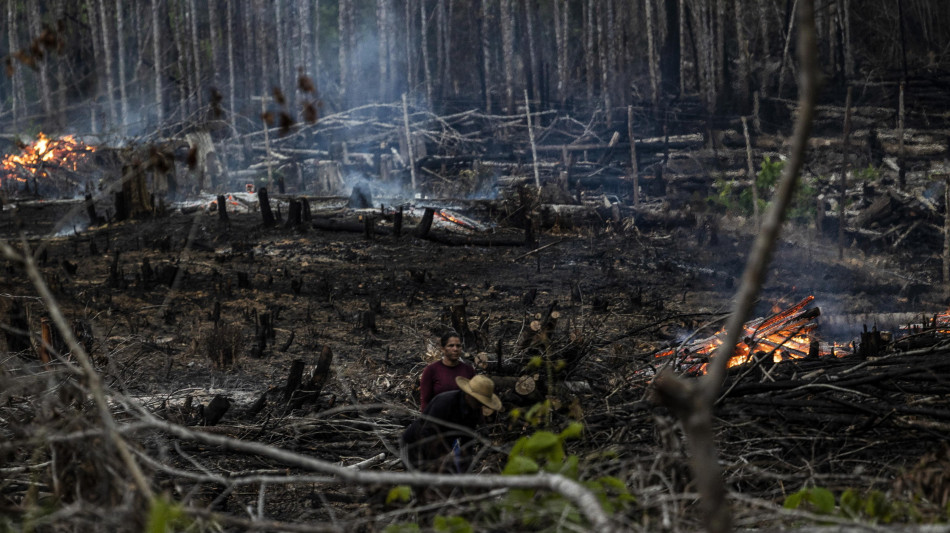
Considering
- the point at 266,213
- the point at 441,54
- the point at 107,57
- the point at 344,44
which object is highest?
the point at 344,44

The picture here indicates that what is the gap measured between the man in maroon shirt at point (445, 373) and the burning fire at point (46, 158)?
2033 cm

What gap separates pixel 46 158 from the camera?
23938mm

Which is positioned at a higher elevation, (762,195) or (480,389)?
(762,195)

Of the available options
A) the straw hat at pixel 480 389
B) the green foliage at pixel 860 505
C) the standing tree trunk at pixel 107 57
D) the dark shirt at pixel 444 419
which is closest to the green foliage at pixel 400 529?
the green foliage at pixel 860 505

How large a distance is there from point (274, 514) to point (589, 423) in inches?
95.5

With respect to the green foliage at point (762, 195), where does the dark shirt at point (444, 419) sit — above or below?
below

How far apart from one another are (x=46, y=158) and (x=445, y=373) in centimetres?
2128

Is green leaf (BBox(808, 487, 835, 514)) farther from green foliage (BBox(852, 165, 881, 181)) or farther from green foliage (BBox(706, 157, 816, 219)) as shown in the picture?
green foliage (BBox(852, 165, 881, 181))

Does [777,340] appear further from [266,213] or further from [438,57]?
[438,57]

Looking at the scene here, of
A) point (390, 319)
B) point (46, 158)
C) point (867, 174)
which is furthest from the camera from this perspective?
point (46, 158)

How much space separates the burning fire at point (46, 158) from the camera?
23.6m

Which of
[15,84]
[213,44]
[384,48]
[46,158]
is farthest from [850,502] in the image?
[15,84]

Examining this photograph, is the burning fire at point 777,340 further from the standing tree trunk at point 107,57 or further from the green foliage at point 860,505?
the standing tree trunk at point 107,57

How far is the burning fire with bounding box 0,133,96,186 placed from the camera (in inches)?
930
